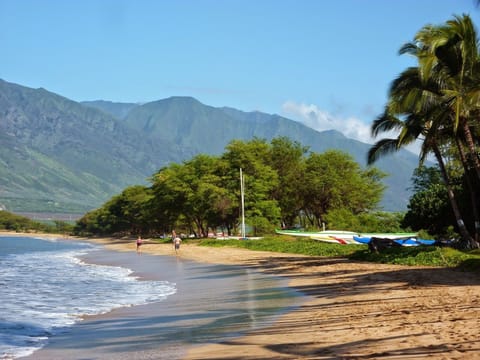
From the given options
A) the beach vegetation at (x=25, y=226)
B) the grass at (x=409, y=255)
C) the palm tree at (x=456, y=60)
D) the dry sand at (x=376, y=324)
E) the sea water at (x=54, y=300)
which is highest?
the palm tree at (x=456, y=60)

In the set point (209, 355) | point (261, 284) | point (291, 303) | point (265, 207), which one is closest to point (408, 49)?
point (261, 284)

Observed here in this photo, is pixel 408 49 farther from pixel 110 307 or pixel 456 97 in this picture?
pixel 110 307

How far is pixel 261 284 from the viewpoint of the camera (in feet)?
70.5

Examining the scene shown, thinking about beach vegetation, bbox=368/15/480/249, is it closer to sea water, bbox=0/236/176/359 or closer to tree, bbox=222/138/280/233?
sea water, bbox=0/236/176/359

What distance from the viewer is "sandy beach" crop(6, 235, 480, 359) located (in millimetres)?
8516

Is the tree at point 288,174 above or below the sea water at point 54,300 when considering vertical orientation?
above

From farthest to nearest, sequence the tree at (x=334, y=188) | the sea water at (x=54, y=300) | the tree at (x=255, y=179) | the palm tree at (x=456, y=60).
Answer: the tree at (x=334, y=188) < the tree at (x=255, y=179) < the palm tree at (x=456, y=60) < the sea water at (x=54, y=300)

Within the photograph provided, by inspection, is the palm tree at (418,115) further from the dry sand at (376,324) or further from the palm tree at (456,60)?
the dry sand at (376,324)

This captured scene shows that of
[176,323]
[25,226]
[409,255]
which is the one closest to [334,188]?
[409,255]

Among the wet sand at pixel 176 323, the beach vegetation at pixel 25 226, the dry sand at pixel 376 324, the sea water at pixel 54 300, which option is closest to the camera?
the dry sand at pixel 376 324

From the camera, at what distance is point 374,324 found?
1085 cm

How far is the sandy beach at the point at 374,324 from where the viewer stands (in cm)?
852

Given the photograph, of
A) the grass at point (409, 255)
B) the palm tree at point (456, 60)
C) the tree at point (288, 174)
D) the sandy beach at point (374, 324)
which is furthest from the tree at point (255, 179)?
the sandy beach at point (374, 324)

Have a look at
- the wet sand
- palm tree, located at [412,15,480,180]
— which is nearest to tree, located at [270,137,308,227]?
palm tree, located at [412,15,480,180]
